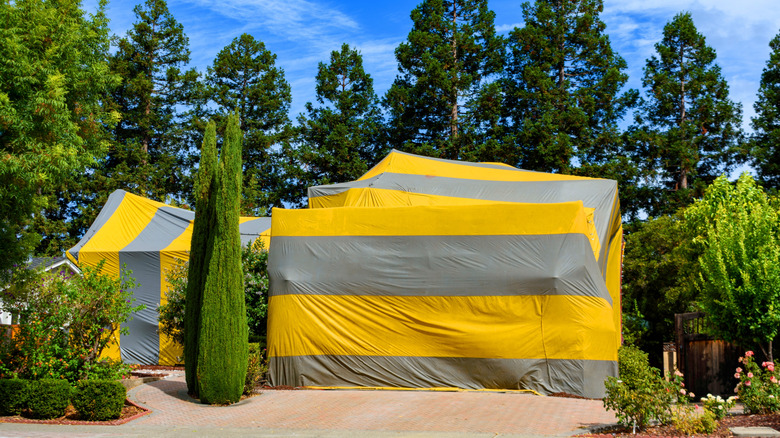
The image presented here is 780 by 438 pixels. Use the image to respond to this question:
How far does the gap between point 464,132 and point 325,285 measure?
18.7 m

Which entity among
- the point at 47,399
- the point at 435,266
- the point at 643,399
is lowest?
the point at 47,399

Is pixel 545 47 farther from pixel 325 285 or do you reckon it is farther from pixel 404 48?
pixel 325 285

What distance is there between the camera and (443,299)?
535 inches

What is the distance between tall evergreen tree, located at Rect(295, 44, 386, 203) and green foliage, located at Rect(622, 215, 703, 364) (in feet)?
46.2

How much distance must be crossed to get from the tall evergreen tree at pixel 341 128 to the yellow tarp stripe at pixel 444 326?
760 inches

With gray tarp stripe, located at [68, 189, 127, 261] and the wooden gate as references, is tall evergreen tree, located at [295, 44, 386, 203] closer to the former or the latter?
gray tarp stripe, located at [68, 189, 127, 261]

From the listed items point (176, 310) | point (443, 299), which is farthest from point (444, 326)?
point (176, 310)

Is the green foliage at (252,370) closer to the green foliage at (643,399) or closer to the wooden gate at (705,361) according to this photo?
the green foliage at (643,399)

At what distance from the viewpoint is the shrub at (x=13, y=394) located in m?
10.7

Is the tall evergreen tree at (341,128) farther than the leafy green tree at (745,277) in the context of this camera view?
Yes

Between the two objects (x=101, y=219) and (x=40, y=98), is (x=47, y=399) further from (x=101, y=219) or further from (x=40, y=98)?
(x=101, y=219)

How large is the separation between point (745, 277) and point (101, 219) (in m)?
18.2

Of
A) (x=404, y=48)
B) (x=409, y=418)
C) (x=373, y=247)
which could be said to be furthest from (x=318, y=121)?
(x=409, y=418)

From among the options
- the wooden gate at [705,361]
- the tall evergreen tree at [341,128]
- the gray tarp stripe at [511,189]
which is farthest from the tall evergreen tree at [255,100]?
the wooden gate at [705,361]
